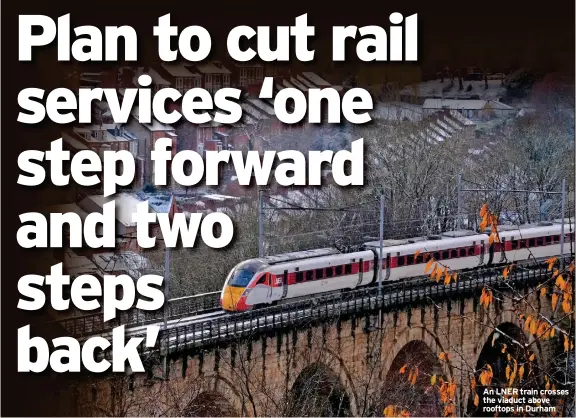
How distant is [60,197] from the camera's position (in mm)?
15133

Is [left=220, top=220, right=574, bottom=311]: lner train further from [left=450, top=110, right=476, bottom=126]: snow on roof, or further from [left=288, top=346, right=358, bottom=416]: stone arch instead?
[left=450, top=110, right=476, bottom=126]: snow on roof

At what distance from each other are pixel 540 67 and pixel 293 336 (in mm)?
26490

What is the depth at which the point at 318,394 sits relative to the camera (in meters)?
24.7

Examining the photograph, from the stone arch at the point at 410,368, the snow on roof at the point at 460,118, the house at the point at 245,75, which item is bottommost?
the stone arch at the point at 410,368

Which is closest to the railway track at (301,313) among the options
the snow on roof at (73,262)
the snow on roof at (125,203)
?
the snow on roof at (73,262)

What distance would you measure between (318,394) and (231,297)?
310 centimetres

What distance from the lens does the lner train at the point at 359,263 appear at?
77.3 ft

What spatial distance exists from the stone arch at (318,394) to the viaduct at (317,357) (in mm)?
27

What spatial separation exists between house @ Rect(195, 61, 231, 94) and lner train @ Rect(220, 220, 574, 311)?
394 cm

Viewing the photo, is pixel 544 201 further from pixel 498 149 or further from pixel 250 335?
pixel 250 335

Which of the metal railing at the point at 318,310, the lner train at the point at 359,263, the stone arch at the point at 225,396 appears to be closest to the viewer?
the metal railing at the point at 318,310

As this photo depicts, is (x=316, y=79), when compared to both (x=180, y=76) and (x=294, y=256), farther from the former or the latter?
(x=294, y=256)

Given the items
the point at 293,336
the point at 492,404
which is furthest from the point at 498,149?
the point at 492,404

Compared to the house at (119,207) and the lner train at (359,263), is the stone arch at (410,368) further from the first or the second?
the house at (119,207)
